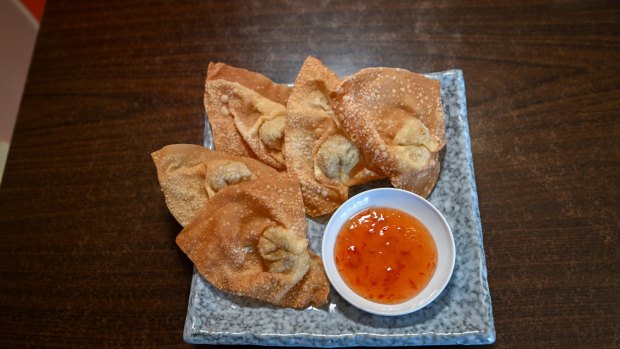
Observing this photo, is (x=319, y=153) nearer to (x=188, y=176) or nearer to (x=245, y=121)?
(x=245, y=121)

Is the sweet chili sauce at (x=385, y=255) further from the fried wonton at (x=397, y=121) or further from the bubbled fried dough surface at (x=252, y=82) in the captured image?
the bubbled fried dough surface at (x=252, y=82)

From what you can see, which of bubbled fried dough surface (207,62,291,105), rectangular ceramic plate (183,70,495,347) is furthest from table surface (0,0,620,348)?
bubbled fried dough surface (207,62,291,105)

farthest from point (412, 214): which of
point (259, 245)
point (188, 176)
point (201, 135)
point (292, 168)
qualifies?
point (201, 135)

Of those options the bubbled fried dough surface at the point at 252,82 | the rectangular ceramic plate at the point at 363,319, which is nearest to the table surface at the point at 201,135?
the rectangular ceramic plate at the point at 363,319

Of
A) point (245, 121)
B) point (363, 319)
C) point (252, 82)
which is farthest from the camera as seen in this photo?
point (252, 82)

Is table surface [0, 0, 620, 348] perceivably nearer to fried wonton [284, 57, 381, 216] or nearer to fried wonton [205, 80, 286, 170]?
fried wonton [205, 80, 286, 170]
